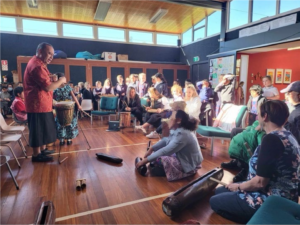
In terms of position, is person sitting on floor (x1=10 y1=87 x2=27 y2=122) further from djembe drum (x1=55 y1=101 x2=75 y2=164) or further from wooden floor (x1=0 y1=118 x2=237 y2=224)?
djembe drum (x1=55 y1=101 x2=75 y2=164)

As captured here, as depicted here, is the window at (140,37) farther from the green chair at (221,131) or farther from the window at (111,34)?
the green chair at (221,131)

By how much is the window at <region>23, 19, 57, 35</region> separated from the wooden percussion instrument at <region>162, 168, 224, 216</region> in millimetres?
9191

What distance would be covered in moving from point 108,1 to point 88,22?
300cm

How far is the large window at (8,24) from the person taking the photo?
787cm

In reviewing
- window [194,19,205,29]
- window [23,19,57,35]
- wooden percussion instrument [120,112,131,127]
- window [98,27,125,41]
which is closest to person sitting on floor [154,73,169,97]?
wooden percussion instrument [120,112,131,127]

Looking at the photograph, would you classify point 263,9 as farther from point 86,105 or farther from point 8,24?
point 8,24

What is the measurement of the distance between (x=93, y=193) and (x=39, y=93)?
159 centimetres

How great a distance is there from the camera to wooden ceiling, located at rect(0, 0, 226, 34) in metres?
6.89

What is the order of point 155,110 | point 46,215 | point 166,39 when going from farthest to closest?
1. point 166,39
2. point 155,110
3. point 46,215

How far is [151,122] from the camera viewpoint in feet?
15.7

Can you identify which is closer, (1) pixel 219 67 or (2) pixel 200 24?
(1) pixel 219 67

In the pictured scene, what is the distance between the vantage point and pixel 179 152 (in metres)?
2.49

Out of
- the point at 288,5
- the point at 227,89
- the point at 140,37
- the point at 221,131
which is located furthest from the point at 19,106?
the point at 140,37

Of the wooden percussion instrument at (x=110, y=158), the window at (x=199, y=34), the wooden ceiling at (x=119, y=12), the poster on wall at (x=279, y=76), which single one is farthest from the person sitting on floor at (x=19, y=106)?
the poster on wall at (x=279, y=76)
